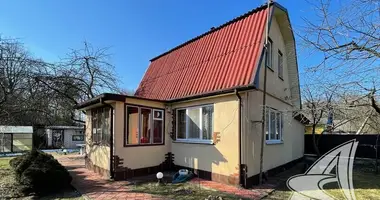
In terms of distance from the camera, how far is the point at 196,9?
563 inches

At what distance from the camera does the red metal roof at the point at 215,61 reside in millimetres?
8742

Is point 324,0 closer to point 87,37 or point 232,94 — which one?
point 232,94

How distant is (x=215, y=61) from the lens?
33.2ft

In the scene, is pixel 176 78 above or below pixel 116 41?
below

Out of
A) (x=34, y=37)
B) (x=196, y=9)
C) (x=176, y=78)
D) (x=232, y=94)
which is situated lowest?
(x=232, y=94)

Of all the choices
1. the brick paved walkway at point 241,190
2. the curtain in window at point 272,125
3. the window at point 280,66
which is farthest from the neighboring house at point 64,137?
the window at point 280,66

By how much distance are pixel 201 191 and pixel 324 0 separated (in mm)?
5800

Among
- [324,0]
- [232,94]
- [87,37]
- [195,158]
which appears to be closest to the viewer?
[324,0]

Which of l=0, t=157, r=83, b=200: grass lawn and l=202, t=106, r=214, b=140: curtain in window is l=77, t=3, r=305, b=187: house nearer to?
l=202, t=106, r=214, b=140: curtain in window

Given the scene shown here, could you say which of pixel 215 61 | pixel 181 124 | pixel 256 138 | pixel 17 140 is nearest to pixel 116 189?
pixel 181 124

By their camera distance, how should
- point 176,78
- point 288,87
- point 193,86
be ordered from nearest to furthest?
1. point 193,86
2. point 176,78
3. point 288,87

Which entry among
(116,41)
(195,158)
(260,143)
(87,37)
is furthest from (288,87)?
(87,37)

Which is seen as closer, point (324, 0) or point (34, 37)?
point (324, 0)

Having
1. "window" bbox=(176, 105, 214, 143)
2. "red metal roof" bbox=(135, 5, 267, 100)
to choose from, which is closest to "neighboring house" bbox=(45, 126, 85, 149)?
"red metal roof" bbox=(135, 5, 267, 100)
